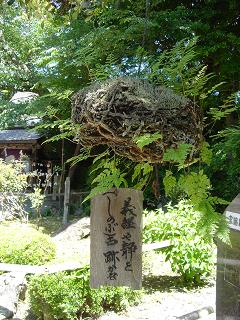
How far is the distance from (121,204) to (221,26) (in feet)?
23.7

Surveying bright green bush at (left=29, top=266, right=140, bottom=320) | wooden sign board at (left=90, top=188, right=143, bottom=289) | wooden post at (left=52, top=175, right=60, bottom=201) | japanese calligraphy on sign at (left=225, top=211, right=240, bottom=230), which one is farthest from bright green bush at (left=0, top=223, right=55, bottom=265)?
wooden post at (left=52, top=175, right=60, bottom=201)

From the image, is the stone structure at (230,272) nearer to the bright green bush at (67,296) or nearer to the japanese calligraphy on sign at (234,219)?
the japanese calligraphy on sign at (234,219)

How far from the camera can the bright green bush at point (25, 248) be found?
20.9ft

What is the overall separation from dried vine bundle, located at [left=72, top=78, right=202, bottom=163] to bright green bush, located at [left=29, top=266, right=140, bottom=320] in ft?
11.4

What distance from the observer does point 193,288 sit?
616 centimetres

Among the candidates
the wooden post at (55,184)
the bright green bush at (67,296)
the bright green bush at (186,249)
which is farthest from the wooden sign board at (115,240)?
the wooden post at (55,184)

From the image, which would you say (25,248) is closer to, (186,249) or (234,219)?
(186,249)

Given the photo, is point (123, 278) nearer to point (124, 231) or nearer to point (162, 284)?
point (124, 231)

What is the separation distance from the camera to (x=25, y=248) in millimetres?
6527

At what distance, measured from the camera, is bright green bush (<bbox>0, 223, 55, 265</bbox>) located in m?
6.36

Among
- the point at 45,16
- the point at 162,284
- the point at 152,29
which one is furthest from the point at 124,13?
the point at 162,284

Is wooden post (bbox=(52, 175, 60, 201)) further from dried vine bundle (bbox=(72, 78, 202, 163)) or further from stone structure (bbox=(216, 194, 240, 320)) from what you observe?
dried vine bundle (bbox=(72, 78, 202, 163))

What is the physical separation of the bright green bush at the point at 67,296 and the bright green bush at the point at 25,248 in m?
1.29

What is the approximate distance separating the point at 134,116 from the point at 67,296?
12.2 ft
